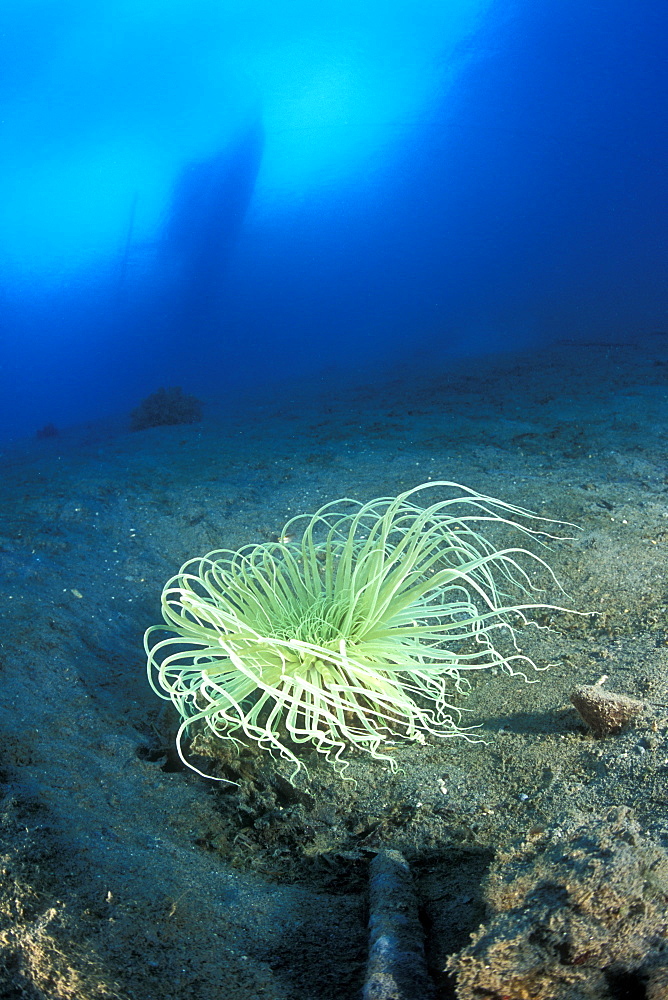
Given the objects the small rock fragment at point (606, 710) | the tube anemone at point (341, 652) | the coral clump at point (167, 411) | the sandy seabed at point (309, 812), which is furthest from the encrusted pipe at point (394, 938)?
the coral clump at point (167, 411)

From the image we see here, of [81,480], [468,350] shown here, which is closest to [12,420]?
[468,350]

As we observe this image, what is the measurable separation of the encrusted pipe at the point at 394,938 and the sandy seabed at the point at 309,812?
0.05 m

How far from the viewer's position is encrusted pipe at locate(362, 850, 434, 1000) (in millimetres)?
1118

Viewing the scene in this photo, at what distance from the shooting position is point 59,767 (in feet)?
7.00

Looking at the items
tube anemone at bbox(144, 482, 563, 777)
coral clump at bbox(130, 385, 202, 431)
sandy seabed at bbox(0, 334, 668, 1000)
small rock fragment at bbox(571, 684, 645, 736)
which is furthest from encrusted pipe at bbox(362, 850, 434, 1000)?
coral clump at bbox(130, 385, 202, 431)

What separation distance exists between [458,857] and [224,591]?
1440 millimetres

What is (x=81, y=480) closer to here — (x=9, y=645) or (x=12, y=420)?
(x=9, y=645)

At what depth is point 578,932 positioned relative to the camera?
1041mm

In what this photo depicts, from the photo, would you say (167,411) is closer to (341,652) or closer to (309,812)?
(341,652)

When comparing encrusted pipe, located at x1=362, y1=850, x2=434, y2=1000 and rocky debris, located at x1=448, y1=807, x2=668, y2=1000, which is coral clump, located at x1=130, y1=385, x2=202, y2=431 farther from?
rocky debris, located at x1=448, y1=807, x2=668, y2=1000

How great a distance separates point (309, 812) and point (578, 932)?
1.11 metres

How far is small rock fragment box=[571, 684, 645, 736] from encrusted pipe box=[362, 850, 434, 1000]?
0.78 metres

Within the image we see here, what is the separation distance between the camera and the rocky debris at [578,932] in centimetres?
101

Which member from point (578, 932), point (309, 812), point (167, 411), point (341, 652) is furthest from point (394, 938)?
point (167, 411)
